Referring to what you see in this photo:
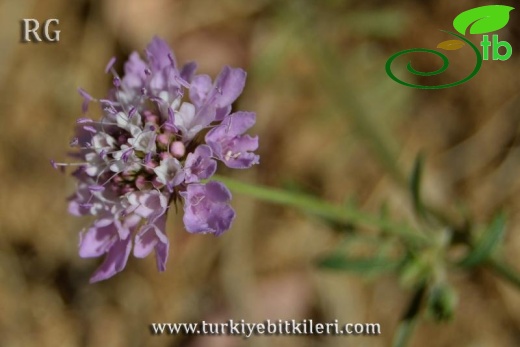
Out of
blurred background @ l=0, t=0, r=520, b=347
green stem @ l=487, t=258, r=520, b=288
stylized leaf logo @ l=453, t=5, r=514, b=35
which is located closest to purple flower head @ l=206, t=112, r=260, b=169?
green stem @ l=487, t=258, r=520, b=288

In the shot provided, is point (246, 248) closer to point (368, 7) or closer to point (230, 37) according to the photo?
point (230, 37)

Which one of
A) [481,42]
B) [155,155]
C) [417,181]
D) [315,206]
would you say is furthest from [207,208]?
[481,42]

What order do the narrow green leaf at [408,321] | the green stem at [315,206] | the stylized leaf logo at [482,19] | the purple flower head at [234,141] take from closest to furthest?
the purple flower head at [234,141] < the green stem at [315,206] < the narrow green leaf at [408,321] < the stylized leaf logo at [482,19]

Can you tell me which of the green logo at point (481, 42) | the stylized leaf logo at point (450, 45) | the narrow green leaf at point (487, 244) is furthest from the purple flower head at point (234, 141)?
the stylized leaf logo at point (450, 45)

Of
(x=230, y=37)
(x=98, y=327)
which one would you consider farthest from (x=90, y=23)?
(x=98, y=327)

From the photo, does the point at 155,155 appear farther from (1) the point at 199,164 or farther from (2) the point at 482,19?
(2) the point at 482,19

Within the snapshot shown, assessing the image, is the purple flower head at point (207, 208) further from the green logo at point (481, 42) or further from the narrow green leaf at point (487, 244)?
the green logo at point (481, 42)
